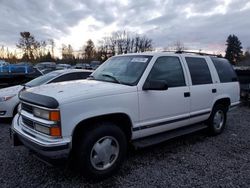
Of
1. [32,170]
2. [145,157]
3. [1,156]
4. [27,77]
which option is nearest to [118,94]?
[145,157]

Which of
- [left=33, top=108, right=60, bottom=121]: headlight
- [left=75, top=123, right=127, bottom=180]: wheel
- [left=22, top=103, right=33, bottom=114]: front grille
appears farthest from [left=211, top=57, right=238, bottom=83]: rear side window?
[left=22, top=103, right=33, bottom=114]: front grille

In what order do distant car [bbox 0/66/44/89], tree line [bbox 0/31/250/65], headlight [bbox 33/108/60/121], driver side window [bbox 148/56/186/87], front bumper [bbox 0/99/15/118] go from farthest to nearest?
tree line [bbox 0/31/250/65] → distant car [bbox 0/66/44/89] → front bumper [bbox 0/99/15/118] → driver side window [bbox 148/56/186/87] → headlight [bbox 33/108/60/121]

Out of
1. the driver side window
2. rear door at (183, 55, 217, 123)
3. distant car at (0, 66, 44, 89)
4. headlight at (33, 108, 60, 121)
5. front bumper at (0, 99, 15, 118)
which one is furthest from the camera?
distant car at (0, 66, 44, 89)

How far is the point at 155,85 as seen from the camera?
3.76 metres

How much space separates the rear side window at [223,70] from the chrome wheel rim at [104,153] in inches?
132

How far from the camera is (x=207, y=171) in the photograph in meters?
3.84

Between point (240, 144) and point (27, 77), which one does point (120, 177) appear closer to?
point (240, 144)

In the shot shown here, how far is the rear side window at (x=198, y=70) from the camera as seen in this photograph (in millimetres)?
4906

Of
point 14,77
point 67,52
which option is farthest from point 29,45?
point 14,77

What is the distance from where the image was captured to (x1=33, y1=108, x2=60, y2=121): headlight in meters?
3.02

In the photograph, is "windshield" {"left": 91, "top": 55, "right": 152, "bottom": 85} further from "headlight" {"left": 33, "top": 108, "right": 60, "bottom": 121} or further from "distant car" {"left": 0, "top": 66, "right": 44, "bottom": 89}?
"distant car" {"left": 0, "top": 66, "right": 44, "bottom": 89}

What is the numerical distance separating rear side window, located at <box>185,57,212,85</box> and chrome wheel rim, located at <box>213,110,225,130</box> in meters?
0.88

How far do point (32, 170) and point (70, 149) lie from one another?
1.12 metres

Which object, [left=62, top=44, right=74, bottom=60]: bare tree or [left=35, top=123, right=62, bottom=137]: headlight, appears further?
[left=62, top=44, right=74, bottom=60]: bare tree
